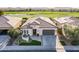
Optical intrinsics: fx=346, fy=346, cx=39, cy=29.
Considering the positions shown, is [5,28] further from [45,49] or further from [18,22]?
[45,49]

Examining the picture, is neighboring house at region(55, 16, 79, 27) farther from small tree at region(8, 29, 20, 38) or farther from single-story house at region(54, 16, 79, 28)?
small tree at region(8, 29, 20, 38)

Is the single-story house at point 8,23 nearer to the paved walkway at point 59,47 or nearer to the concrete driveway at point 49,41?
the concrete driveway at point 49,41

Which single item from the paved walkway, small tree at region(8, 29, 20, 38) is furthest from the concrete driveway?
small tree at region(8, 29, 20, 38)

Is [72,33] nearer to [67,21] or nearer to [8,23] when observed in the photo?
[67,21]

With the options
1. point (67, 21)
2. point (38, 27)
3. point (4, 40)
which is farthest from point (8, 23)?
point (67, 21)
